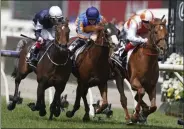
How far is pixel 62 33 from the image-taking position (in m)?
11.1

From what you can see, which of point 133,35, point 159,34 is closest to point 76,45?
point 133,35

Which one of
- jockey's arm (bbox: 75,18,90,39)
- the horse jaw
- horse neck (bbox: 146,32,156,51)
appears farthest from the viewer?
jockey's arm (bbox: 75,18,90,39)

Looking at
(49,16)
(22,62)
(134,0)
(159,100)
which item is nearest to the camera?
(49,16)

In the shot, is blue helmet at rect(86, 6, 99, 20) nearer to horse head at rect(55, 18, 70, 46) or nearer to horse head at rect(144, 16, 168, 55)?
horse head at rect(55, 18, 70, 46)

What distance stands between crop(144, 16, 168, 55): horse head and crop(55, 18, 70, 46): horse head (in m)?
1.30

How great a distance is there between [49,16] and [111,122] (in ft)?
6.52

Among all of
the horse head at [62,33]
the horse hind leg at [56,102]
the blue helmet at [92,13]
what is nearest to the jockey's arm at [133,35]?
the blue helmet at [92,13]

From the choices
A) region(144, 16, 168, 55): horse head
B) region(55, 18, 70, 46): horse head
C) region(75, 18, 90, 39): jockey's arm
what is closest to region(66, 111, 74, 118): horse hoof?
region(75, 18, 90, 39): jockey's arm

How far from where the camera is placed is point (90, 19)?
1202cm

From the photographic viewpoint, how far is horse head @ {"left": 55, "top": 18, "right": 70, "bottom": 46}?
36.3 feet

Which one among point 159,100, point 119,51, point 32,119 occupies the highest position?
point 119,51

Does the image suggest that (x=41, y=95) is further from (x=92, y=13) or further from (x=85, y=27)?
(x=92, y=13)

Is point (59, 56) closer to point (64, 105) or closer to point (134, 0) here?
point (64, 105)

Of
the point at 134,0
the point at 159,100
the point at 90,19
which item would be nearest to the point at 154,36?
the point at 90,19
